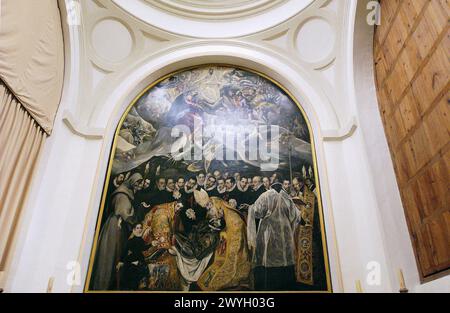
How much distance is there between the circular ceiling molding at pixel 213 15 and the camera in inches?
264

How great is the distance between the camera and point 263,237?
4934mm

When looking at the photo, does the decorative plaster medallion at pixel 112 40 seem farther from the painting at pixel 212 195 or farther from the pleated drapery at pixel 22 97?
the pleated drapery at pixel 22 97

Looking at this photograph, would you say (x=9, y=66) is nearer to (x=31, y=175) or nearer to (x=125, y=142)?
(x=31, y=175)

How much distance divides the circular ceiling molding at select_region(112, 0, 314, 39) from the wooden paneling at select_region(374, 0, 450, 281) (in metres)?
2.65

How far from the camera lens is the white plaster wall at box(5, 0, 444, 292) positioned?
446cm

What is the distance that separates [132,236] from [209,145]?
2.19m

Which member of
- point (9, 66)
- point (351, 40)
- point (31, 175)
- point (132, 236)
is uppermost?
point (351, 40)

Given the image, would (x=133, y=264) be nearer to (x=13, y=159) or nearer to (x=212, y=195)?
(x=212, y=195)

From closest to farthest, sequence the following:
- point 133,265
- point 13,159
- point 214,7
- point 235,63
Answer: point 13,159
point 133,265
point 235,63
point 214,7

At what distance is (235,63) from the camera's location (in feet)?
22.8

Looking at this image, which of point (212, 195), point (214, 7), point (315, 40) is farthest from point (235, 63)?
point (212, 195)

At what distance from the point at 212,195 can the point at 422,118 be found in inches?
132
